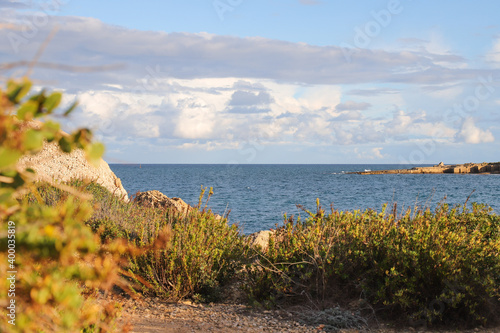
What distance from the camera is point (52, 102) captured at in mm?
1400

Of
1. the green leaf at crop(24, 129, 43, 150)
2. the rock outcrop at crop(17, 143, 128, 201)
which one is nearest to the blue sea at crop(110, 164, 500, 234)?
the rock outcrop at crop(17, 143, 128, 201)

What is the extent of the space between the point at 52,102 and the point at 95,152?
221 millimetres

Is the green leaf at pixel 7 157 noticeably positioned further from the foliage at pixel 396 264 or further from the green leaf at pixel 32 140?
the foliage at pixel 396 264

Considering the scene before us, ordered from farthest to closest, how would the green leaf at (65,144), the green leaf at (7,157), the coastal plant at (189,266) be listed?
the coastal plant at (189,266)
the green leaf at (65,144)
the green leaf at (7,157)

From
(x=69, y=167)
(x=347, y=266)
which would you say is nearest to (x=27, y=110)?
(x=347, y=266)

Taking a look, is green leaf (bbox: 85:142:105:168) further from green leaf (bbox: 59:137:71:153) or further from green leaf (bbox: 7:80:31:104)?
green leaf (bbox: 7:80:31:104)

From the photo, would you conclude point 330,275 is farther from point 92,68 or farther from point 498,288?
point 92,68

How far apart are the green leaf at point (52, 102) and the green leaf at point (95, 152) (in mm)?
175

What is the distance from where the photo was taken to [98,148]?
139 cm

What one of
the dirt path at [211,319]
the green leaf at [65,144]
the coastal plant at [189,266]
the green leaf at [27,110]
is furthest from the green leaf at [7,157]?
the coastal plant at [189,266]

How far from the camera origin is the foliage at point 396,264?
16.8ft

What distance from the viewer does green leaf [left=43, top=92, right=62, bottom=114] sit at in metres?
1.40

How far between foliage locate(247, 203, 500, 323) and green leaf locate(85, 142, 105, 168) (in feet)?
14.0

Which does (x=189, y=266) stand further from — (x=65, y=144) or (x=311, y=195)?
(x=311, y=195)
